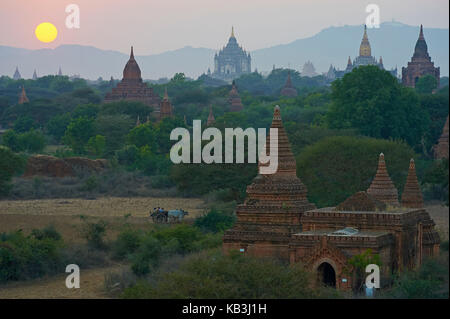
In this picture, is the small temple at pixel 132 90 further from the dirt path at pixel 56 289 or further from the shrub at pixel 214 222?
the dirt path at pixel 56 289

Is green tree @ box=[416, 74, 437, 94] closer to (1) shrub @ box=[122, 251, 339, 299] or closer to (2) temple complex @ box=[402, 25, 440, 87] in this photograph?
(2) temple complex @ box=[402, 25, 440, 87]

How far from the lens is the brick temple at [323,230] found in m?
23.9

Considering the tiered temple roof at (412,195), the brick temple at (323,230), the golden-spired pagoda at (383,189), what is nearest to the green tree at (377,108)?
the tiered temple roof at (412,195)

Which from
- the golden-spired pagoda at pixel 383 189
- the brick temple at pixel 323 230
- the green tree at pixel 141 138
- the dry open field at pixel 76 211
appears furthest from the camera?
the green tree at pixel 141 138

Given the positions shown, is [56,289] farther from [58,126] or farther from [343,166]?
[58,126]

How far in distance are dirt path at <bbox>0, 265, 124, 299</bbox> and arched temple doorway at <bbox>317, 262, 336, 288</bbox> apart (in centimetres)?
541

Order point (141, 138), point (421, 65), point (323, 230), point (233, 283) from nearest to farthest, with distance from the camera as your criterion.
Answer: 1. point (233, 283)
2. point (323, 230)
3. point (141, 138)
4. point (421, 65)

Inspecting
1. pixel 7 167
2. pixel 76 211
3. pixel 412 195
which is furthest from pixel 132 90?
pixel 412 195

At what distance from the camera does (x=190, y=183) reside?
165 ft

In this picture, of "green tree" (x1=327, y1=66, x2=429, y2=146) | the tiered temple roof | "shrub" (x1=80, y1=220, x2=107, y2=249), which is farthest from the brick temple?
"green tree" (x1=327, y1=66, x2=429, y2=146)

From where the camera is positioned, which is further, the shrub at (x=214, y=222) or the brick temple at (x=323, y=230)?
the shrub at (x=214, y=222)

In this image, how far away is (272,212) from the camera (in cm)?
2695

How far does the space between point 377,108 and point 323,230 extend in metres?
35.0

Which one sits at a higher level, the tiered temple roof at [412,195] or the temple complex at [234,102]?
the temple complex at [234,102]
